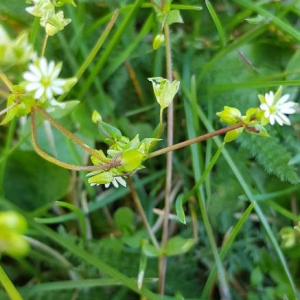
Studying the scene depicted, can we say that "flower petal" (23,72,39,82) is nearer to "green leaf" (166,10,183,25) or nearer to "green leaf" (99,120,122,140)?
"green leaf" (99,120,122,140)

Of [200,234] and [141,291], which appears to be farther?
[200,234]

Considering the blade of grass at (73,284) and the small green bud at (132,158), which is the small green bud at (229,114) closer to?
the small green bud at (132,158)

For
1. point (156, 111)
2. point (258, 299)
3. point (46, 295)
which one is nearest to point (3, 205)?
point (46, 295)

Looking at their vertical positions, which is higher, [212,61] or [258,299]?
[212,61]

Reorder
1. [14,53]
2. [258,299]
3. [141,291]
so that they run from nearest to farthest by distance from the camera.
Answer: [14,53] < [141,291] < [258,299]

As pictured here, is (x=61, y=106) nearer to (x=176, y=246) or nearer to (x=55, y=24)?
(x=55, y=24)

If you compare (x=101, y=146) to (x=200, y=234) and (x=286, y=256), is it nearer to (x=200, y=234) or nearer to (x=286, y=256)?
(x=200, y=234)

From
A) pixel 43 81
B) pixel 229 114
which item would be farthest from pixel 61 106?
pixel 229 114
